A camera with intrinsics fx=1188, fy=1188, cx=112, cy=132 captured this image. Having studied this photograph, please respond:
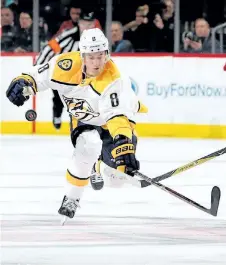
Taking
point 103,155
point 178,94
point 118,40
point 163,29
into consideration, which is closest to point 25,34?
point 118,40

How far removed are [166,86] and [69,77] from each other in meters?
5.80

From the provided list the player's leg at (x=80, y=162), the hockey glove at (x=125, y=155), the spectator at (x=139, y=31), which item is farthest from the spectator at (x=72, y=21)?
the hockey glove at (x=125, y=155)

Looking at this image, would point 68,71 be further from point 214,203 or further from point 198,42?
point 198,42

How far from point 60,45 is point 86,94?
19.2ft

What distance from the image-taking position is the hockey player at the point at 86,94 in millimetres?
5754

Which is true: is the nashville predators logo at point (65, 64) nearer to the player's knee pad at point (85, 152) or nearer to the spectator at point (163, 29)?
the player's knee pad at point (85, 152)

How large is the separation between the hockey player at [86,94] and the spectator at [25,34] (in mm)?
6003

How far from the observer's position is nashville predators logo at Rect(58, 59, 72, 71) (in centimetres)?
598

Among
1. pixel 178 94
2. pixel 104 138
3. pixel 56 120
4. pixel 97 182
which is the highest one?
pixel 104 138

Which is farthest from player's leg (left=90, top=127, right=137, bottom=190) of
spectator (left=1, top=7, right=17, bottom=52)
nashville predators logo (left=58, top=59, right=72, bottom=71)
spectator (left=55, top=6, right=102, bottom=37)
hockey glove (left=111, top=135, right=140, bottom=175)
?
spectator (left=1, top=7, right=17, bottom=52)

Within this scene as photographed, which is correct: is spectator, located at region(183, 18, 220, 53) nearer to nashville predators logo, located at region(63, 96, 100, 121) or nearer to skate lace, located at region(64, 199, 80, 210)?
nashville predators logo, located at region(63, 96, 100, 121)

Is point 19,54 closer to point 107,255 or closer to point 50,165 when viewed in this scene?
point 50,165

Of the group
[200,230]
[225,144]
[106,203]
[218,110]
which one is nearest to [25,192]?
[106,203]

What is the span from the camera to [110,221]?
19.6 ft
